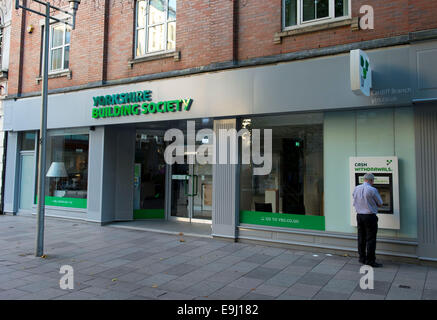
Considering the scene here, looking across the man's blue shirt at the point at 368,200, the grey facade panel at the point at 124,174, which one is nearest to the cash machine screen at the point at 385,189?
the man's blue shirt at the point at 368,200

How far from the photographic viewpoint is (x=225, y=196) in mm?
8844

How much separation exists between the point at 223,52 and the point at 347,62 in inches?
125

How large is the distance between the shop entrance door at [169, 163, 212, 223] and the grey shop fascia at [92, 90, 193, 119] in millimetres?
2625

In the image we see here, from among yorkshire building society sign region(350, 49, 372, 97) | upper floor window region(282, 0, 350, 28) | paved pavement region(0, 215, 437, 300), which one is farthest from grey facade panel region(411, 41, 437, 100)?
paved pavement region(0, 215, 437, 300)

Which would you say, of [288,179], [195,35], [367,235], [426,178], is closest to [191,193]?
[288,179]

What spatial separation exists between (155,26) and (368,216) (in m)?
8.09

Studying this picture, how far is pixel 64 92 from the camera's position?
39.3 feet

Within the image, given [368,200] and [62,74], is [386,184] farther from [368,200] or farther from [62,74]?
[62,74]

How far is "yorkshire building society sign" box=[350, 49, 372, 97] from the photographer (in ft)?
21.0

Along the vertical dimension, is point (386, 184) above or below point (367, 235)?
above

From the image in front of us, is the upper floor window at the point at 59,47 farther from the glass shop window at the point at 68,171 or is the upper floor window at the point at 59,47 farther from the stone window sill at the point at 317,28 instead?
the stone window sill at the point at 317,28

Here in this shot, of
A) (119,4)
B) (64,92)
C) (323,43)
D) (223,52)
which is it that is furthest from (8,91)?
(323,43)

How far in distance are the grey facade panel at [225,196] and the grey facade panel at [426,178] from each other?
4.00 metres

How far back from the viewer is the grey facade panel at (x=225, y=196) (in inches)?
343
